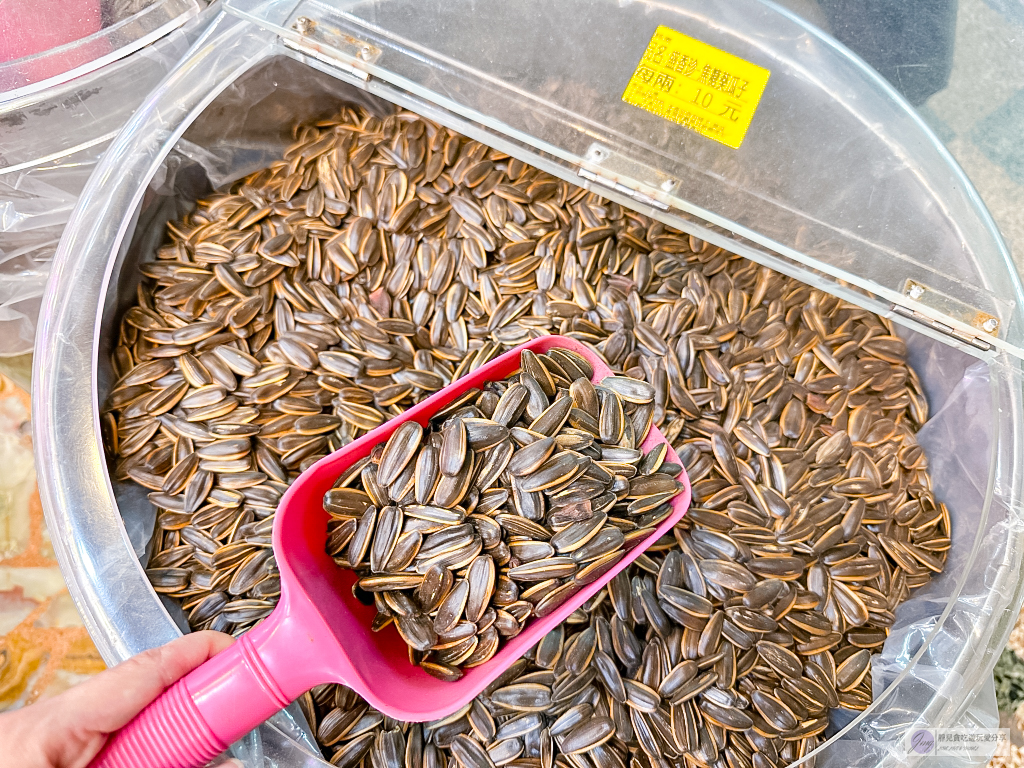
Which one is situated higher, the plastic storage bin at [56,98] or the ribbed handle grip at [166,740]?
the plastic storage bin at [56,98]

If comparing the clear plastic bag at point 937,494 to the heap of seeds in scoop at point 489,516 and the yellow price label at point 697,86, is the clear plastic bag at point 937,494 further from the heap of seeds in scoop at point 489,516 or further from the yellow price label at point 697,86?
the yellow price label at point 697,86

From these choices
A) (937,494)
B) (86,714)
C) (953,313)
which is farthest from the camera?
(937,494)

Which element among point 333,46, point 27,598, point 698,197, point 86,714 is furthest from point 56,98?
point 698,197

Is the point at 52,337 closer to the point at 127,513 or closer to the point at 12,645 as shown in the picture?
the point at 127,513

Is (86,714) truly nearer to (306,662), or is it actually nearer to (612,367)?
(306,662)

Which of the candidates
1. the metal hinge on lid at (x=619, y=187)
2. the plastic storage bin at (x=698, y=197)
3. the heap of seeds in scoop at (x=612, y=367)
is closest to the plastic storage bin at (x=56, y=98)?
the plastic storage bin at (x=698, y=197)

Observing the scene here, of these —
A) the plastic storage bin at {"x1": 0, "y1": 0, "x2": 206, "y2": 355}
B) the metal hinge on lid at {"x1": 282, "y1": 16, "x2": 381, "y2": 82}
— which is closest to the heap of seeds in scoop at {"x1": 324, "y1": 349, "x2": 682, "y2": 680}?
the metal hinge on lid at {"x1": 282, "y1": 16, "x2": 381, "y2": 82}
